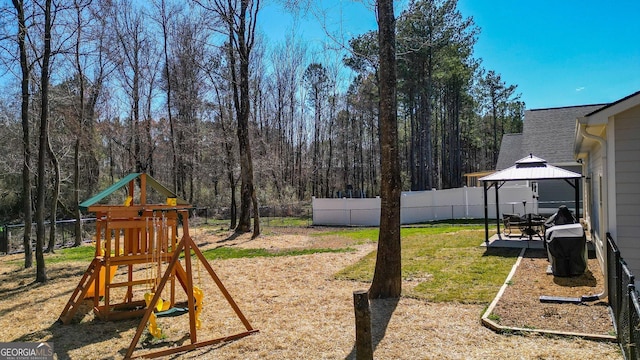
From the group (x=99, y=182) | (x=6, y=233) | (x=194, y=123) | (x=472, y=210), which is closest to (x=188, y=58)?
(x=194, y=123)

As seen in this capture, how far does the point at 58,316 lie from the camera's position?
6.73 m

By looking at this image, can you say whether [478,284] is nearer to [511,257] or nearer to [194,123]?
[511,257]

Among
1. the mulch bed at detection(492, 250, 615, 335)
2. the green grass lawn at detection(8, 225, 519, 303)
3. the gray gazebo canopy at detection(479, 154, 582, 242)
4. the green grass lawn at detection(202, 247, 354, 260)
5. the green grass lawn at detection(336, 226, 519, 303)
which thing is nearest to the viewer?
the mulch bed at detection(492, 250, 615, 335)

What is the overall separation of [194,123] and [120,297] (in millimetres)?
22070

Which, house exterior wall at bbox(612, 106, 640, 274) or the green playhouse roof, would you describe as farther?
the green playhouse roof

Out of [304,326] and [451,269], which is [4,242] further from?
[451,269]

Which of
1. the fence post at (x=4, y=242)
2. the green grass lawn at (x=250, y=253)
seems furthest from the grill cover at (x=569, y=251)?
the fence post at (x=4, y=242)

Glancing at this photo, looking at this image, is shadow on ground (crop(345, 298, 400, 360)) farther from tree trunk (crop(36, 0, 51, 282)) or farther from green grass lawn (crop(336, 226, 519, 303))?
tree trunk (crop(36, 0, 51, 282))

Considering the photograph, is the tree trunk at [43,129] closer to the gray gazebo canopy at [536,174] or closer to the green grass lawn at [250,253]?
the green grass lawn at [250,253]

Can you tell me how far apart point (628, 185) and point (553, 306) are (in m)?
1.96

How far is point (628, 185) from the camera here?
19.1ft

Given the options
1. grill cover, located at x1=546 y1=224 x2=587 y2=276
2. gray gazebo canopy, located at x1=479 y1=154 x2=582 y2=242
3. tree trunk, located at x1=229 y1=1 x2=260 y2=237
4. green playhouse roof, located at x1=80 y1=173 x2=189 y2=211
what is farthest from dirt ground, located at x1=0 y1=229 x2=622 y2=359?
tree trunk, located at x1=229 y1=1 x2=260 y2=237

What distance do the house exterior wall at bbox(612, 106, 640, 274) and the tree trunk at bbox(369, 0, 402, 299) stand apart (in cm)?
303

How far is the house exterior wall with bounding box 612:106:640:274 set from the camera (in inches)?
229
